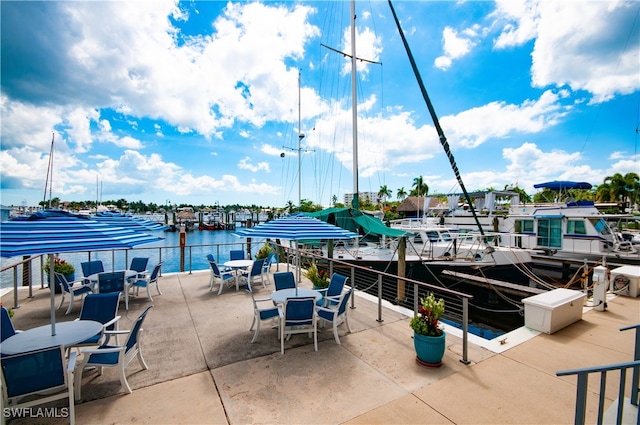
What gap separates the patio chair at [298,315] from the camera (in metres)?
4.59

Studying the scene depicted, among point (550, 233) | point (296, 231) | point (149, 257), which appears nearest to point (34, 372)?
point (296, 231)

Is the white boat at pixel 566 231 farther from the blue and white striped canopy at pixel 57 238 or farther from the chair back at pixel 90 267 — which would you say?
the chair back at pixel 90 267

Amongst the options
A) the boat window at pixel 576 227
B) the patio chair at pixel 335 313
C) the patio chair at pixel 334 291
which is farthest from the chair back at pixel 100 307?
the boat window at pixel 576 227

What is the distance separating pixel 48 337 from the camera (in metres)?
3.51

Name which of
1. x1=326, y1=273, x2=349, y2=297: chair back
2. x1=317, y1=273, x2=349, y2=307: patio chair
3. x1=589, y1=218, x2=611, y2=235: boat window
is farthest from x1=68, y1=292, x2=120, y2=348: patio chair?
x1=589, y1=218, x2=611, y2=235: boat window

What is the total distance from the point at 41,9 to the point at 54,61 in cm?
140

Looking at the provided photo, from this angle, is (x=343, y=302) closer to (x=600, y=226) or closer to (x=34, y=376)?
(x=34, y=376)

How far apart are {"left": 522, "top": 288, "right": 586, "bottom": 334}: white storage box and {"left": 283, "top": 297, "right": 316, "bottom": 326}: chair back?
444cm

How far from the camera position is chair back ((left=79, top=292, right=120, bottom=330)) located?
14.1ft

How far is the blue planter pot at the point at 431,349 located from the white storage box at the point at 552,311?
2.86 metres

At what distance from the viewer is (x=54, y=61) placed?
6965 mm

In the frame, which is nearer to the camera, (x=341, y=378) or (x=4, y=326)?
(x=4, y=326)

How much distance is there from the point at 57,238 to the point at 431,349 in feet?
16.4

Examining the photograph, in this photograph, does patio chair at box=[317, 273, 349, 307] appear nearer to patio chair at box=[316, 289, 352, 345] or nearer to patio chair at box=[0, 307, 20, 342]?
patio chair at box=[316, 289, 352, 345]
